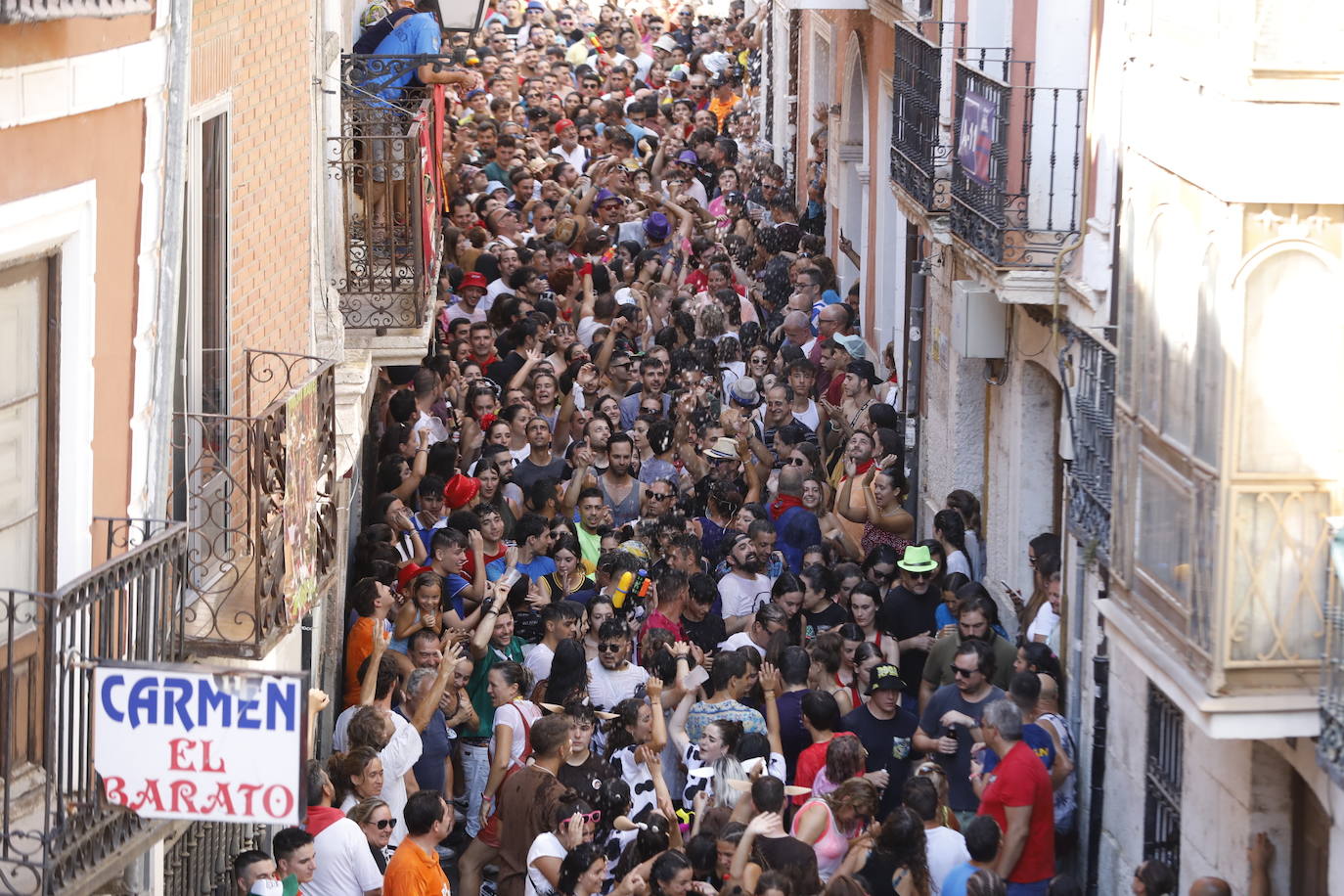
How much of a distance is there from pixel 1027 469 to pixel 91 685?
339 inches

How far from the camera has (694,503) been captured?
14.9 m

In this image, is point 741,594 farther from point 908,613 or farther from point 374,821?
point 374,821

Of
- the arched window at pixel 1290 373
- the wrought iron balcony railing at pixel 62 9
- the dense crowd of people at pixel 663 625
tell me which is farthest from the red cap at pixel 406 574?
the wrought iron balcony railing at pixel 62 9

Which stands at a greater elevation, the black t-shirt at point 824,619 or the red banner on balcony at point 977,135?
the red banner on balcony at point 977,135

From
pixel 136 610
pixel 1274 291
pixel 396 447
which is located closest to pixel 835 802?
pixel 1274 291

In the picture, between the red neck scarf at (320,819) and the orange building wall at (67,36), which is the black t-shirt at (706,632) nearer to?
the red neck scarf at (320,819)

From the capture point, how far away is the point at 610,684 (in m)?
11.5

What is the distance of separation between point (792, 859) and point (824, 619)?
3.47m

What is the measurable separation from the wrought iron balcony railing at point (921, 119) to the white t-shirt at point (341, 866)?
6.98 m

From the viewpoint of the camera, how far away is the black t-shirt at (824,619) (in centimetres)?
1252

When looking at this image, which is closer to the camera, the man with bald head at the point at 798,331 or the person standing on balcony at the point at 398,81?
the person standing on balcony at the point at 398,81

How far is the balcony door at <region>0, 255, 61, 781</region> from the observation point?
6836mm

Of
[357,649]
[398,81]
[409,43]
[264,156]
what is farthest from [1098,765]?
[409,43]

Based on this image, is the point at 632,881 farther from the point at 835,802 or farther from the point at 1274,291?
the point at 1274,291
